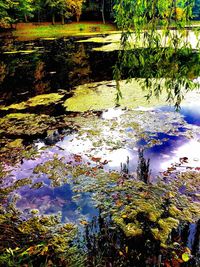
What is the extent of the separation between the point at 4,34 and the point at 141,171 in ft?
106

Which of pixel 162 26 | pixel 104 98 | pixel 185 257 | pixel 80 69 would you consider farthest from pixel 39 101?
pixel 185 257

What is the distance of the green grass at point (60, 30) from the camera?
104 ft

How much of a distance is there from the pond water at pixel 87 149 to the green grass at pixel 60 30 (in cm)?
2358

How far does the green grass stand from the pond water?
23.6 meters

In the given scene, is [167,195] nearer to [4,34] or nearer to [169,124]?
[169,124]

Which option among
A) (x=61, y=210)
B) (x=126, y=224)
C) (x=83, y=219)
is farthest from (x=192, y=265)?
(x=61, y=210)

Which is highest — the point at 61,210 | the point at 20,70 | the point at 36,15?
the point at 36,15

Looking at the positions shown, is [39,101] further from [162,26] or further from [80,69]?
[162,26]

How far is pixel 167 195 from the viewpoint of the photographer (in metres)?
4.18

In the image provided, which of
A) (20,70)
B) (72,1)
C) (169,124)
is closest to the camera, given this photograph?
(169,124)

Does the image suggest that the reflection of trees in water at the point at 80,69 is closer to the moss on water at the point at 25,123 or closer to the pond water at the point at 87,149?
the pond water at the point at 87,149

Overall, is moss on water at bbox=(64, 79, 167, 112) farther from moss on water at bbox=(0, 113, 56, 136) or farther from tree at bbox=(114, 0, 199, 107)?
tree at bbox=(114, 0, 199, 107)

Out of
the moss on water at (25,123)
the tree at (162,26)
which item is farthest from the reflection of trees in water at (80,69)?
the tree at (162,26)

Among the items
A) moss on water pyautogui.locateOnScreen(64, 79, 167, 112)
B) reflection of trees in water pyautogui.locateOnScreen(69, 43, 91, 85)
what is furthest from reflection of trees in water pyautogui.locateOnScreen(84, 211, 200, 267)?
reflection of trees in water pyautogui.locateOnScreen(69, 43, 91, 85)
